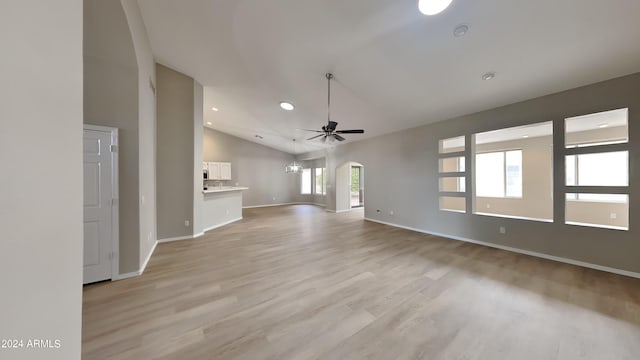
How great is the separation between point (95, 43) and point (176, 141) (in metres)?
2.28

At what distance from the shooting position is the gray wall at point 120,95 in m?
2.46

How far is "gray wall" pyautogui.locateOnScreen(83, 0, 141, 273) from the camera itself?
2.46 meters

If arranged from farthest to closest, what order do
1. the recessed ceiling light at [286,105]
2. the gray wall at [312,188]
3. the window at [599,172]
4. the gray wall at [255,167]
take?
1. the gray wall at [312,188]
2. the gray wall at [255,167]
3. the recessed ceiling light at [286,105]
4. the window at [599,172]

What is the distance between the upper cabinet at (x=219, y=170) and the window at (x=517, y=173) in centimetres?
921

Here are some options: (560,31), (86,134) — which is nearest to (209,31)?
(86,134)

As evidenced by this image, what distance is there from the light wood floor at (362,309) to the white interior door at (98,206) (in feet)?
0.82

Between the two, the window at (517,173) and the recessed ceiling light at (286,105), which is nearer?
the recessed ceiling light at (286,105)

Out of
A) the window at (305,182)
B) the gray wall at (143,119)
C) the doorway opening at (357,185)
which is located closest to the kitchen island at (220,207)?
the gray wall at (143,119)

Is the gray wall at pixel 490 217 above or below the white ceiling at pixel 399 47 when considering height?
below

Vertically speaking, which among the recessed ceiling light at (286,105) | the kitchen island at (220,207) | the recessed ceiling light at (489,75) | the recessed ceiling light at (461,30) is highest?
the recessed ceiling light at (286,105)

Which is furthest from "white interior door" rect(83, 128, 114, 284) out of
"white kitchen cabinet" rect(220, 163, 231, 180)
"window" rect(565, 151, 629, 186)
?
"window" rect(565, 151, 629, 186)

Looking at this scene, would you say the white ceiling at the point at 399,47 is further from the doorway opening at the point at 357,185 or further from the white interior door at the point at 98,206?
the doorway opening at the point at 357,185

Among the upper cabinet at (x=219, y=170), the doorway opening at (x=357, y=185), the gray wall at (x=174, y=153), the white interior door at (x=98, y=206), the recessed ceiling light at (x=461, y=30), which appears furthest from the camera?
the doorway opening at (x=357, y=185)
